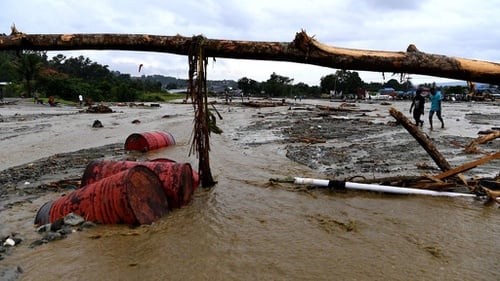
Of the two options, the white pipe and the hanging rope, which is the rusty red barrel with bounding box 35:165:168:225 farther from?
the white pipe

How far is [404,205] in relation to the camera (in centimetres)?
572

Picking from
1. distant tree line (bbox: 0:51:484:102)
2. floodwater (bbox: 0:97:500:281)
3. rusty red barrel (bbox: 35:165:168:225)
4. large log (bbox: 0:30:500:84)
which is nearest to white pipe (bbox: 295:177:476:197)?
floodwater (bbox: 0:97:500:281)

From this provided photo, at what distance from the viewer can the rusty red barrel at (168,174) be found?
546cm

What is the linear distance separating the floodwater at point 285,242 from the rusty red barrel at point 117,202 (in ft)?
0.51

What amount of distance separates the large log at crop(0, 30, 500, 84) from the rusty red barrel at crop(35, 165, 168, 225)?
1.72m

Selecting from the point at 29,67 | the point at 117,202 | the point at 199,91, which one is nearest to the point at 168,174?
the point at 117,202

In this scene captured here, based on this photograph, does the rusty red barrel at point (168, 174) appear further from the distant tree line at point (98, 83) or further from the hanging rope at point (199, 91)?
the distant tree line at point (98, 83)

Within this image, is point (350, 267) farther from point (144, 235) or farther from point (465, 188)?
point (465, 188)

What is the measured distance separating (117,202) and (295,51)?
2828 mm

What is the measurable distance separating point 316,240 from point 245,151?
6.98 meters

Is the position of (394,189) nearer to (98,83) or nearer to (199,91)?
(199,91)

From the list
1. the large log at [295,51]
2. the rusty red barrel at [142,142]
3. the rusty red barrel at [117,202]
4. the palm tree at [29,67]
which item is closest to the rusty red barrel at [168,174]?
the rusty red barrel at [117,202]

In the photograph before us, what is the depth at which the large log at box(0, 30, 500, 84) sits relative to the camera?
4602 mm

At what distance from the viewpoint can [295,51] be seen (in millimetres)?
4707
